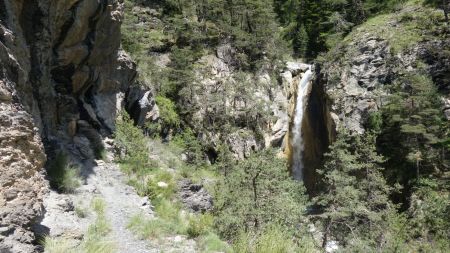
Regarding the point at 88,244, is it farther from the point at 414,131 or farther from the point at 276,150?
the point at 414,131

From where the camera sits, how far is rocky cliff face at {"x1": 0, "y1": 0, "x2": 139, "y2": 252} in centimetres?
564

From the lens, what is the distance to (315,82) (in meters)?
35.4

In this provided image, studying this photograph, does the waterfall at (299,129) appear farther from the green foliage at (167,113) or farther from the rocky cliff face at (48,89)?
the rocky cliff face at (48,89)

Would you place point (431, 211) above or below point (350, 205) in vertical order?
below

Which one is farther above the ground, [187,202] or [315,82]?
[315,82]

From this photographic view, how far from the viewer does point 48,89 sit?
11.7m

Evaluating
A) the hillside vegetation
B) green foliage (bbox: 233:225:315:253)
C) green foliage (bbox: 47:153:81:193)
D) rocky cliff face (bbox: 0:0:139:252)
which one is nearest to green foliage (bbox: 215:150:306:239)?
the hillside vegetation

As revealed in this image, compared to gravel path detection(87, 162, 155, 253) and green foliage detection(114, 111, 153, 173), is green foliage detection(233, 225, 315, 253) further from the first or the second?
green foliage detection(114, 111, 153, 173)

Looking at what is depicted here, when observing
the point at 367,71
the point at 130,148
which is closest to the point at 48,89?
the point at 130,148

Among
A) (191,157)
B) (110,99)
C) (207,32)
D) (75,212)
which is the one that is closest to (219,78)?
(207,32)

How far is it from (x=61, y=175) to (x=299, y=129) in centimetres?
2546

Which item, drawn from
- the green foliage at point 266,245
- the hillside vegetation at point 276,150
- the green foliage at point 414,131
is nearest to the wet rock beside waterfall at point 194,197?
the hillside vegetation at point 276,150

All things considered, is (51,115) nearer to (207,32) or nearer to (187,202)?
(187,202)

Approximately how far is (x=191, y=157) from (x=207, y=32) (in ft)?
46.7
